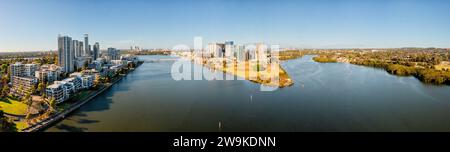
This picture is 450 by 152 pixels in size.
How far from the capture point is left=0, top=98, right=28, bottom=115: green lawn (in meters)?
3.68

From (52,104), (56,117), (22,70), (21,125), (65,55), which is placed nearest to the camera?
(21,125)

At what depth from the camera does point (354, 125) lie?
10.9 ft

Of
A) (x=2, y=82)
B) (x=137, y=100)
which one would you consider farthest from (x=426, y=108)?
(x=2, y=82)

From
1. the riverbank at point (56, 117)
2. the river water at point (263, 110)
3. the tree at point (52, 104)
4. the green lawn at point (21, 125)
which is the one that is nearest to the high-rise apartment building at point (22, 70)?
the river water at point (263, 110)

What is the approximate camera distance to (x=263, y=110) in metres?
3.94

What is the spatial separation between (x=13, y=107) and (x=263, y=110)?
11.4 ft

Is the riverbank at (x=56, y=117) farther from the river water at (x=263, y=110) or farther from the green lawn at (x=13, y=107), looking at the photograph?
the green lawn at (x=13, y=107)

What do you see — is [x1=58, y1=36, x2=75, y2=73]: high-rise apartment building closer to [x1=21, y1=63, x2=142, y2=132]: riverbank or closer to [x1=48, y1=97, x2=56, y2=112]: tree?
[x1=21, y1=63, x2=142, y2=132]: riverbank

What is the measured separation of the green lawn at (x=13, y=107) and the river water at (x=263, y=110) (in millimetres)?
693

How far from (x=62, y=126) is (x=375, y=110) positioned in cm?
415

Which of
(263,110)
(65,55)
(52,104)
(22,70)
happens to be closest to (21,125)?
(52,104)

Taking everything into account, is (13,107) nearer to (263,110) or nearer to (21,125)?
(21,125)

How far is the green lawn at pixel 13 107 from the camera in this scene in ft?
12.1

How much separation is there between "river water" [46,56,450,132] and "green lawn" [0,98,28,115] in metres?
0.69
